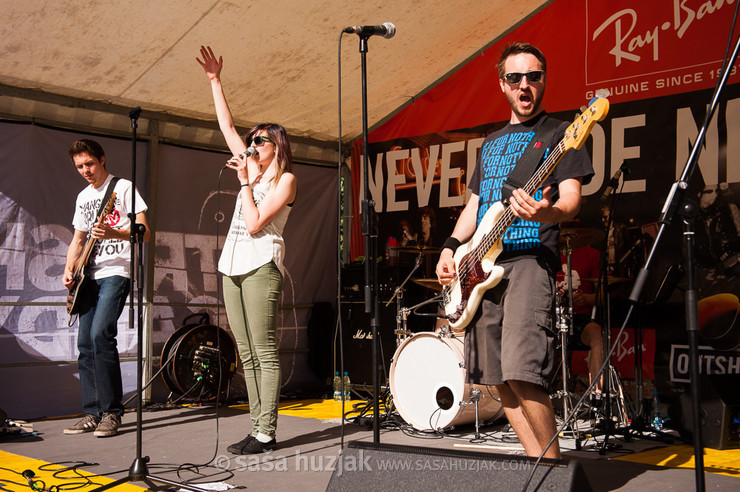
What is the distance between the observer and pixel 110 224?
4.98 meters

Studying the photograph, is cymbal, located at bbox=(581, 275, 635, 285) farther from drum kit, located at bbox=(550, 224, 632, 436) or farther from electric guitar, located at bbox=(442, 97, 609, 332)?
electric guitar, located at bbox=(442, 97, 609, 332)

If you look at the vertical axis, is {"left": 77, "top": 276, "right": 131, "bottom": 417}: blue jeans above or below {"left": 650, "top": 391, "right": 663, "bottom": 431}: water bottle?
above

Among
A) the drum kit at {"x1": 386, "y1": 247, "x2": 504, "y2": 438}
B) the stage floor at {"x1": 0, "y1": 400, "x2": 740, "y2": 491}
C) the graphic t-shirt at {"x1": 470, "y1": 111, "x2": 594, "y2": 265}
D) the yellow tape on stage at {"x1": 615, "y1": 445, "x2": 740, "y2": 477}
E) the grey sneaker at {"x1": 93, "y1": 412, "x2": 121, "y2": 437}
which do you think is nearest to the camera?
the graphic t-shirt at {"x1": 470, "y1": 111, "x2": 594, "y2": 265}

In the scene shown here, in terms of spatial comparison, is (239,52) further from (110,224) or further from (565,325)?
(565,325)

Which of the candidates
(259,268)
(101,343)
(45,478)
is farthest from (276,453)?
(101,343)

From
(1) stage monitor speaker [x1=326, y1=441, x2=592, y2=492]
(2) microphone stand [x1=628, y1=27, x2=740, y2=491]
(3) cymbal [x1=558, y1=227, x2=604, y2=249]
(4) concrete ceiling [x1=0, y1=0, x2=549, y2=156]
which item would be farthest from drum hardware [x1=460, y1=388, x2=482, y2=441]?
(4) concrete ceiling [x1=0, y1=0, x2=549, y2=156]

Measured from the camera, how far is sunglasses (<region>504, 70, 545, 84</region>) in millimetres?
2723

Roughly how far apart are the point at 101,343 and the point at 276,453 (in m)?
1.64

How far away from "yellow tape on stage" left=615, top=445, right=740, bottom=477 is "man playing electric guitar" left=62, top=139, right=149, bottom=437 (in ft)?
11.3

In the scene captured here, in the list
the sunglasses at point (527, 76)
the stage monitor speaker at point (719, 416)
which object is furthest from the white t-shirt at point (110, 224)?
the stage monitor speaker at point (719, 416)

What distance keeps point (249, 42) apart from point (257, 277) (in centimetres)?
238

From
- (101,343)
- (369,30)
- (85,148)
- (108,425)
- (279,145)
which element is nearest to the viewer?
(369,30)

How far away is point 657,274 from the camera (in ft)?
18.3

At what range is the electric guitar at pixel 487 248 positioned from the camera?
2.45 m
